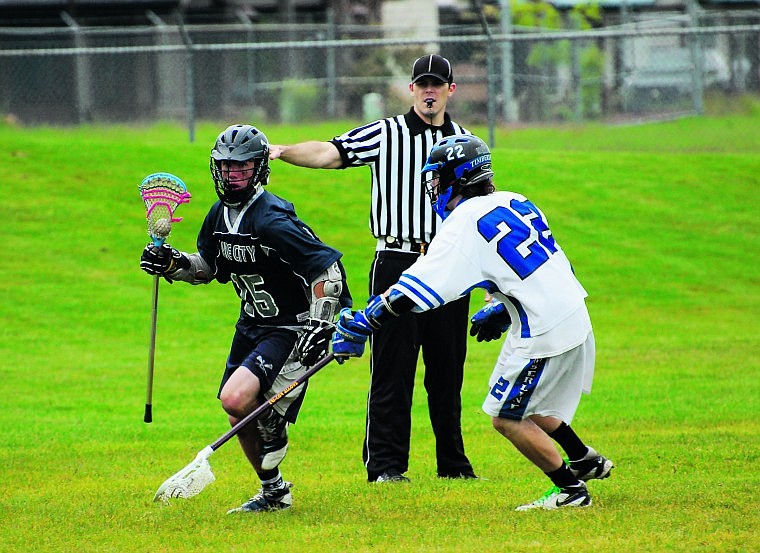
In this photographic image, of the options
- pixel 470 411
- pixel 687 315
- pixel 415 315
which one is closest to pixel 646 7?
pixel 687 315

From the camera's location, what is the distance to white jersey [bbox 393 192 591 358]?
5.72 m

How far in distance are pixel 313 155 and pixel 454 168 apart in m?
1.51

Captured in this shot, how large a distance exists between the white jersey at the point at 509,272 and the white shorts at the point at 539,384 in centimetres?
7

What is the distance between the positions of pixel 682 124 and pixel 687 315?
698 centimetres

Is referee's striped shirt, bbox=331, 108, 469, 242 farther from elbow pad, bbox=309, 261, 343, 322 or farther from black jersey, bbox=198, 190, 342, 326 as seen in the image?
→ elbow pad, bbox=309, 261, 343, 322

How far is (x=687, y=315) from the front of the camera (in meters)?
14.6

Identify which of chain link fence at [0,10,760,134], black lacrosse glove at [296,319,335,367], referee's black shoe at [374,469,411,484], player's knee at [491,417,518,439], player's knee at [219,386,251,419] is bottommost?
referee's black shoe at [374,469,411,484]

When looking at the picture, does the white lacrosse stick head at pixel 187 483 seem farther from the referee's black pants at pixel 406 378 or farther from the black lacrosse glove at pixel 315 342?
the referee's black pants at pixel 406 378

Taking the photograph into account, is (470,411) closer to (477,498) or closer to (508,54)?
(477,498)

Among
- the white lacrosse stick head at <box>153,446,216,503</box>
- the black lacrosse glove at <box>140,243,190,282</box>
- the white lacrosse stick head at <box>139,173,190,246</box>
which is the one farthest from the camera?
the white lacrosse stick head at <box>139,173,190,246</box>

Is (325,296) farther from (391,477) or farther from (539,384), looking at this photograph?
(391,477)

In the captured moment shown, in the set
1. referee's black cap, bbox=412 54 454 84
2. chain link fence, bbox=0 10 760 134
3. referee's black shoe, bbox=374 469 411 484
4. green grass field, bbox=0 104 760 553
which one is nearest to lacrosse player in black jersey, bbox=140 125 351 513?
green grass field, bbox=0 104 760 553

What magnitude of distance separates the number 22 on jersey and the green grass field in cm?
122

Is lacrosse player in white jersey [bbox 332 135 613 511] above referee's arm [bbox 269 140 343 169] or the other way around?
the other way around
